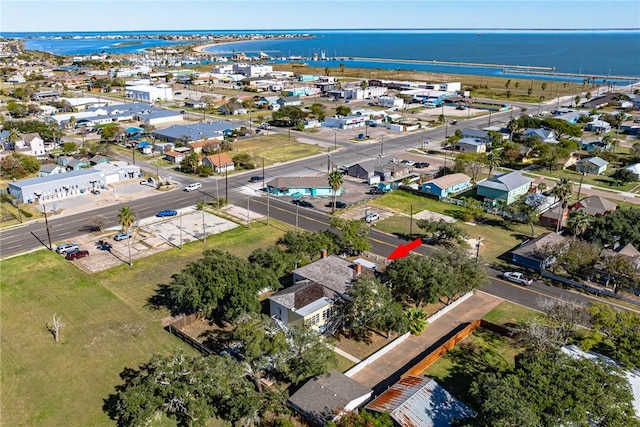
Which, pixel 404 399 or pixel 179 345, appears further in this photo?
pixel 179 345

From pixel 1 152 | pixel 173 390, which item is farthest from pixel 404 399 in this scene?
pixel 1 152

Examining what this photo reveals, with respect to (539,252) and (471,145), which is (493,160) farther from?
(539,252)

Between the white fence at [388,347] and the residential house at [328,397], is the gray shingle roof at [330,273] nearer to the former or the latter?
the white fence at [388,347]

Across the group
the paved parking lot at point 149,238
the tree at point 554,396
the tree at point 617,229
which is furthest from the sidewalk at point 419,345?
the paved parking lot at point 149,238

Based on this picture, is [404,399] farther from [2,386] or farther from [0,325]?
[0,325]

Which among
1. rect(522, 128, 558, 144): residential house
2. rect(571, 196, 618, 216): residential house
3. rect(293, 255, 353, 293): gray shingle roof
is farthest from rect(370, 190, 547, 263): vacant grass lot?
rect(522, 128, 558, 144): residential house

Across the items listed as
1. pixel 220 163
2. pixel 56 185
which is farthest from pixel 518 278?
pixel 56 185

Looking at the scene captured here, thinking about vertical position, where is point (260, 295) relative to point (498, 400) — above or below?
below
